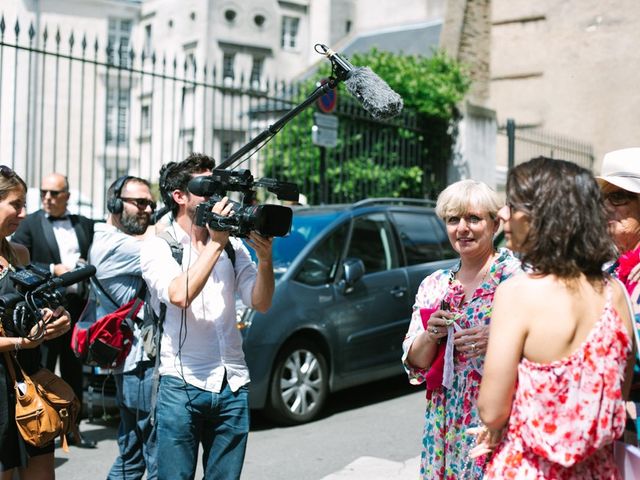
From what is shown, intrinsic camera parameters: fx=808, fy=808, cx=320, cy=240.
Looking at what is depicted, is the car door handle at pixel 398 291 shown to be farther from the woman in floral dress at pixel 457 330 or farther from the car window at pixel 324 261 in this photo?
the woman in floral dress at pixel 457 330

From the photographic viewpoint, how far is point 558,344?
217cm

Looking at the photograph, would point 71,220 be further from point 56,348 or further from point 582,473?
point 582,473

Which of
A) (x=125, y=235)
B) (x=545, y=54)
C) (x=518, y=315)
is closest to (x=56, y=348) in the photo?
(x=125, y=235)

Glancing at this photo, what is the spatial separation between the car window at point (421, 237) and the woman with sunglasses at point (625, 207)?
4516 millimetres

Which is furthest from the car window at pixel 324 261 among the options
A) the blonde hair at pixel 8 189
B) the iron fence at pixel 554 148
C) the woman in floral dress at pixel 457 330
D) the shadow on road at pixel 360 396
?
the iron fence at pixel 554 148

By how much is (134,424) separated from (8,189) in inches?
53.8

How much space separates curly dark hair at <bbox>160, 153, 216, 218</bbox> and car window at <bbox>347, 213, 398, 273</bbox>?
3.69 meters

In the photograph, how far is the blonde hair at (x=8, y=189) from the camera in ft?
12.3

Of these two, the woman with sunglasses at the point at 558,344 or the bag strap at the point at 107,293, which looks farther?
the bag strap at the point at 107,293

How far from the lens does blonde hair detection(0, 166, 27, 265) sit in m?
3.75

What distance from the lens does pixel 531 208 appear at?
7.34ft

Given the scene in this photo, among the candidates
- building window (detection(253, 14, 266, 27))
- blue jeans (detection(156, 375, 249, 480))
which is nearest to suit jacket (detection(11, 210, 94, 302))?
blue jeans (detection(156, 375, 249, 480))

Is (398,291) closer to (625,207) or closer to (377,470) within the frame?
(377,470)

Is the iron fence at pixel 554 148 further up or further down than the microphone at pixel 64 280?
further up
